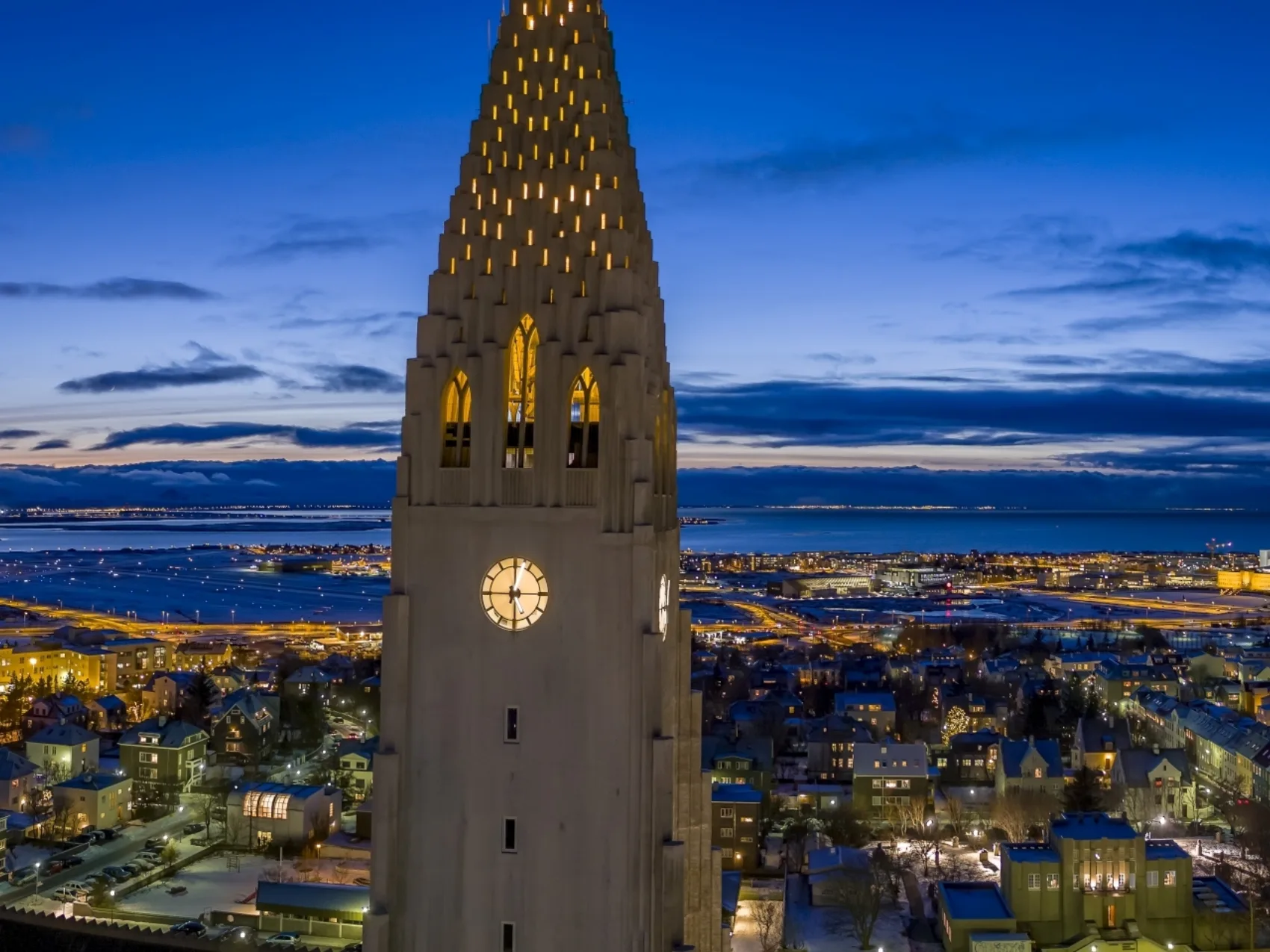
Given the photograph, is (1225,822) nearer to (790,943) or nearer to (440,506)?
(790,943)

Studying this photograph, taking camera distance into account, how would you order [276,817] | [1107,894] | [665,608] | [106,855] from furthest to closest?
[276,817] → [106,855] → [1107,894] → [665,608]

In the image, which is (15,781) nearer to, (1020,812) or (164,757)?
(164,757)

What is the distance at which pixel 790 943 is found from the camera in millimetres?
28250

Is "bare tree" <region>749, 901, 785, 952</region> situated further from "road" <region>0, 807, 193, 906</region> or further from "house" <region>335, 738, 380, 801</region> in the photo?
"road" <region>0, 807, 193, 906</region>

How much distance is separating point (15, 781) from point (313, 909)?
19.2 metres

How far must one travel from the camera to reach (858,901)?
1136 inches

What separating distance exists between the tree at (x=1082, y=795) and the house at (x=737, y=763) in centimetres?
1093

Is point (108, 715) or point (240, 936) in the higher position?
point (240, 936)

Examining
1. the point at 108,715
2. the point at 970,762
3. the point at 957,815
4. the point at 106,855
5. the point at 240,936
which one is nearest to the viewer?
the point at 240,936

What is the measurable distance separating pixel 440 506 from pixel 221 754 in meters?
43.4

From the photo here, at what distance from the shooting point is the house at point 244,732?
161 feet

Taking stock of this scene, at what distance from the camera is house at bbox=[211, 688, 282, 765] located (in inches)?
1935

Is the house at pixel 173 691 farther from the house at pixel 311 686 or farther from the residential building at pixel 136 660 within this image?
the residential building at pixel 136 660

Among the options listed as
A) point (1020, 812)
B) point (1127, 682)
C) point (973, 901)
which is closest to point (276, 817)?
point (973, 901)
